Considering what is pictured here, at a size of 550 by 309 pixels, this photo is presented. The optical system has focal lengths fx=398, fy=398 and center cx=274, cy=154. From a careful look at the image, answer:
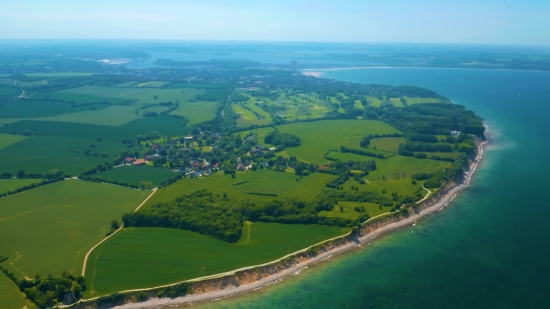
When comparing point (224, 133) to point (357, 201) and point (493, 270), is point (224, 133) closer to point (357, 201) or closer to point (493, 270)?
point (357, 201)

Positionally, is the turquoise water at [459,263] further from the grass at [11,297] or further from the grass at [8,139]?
the grass at [8,139]

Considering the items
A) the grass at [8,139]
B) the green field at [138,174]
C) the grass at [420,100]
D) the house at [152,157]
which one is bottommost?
the green field at [138,174]

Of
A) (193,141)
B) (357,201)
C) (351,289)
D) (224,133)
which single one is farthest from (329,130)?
(351,289)

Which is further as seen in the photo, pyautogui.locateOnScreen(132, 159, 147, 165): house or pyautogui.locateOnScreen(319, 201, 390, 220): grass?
pyautogui.locateOnScreen(132, 159, 147, 165): house

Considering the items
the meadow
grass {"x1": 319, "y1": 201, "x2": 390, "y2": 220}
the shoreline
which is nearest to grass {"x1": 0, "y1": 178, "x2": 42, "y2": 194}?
the meadow

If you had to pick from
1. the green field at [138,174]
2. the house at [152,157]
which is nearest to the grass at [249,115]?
the house at [152,157]

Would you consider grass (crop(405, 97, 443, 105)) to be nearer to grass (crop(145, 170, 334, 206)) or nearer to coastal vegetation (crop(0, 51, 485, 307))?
coastal vegetation (crop(0, 51, 485, 307))

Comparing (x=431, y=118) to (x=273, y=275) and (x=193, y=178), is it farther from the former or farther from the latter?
(x=273, y=275)
